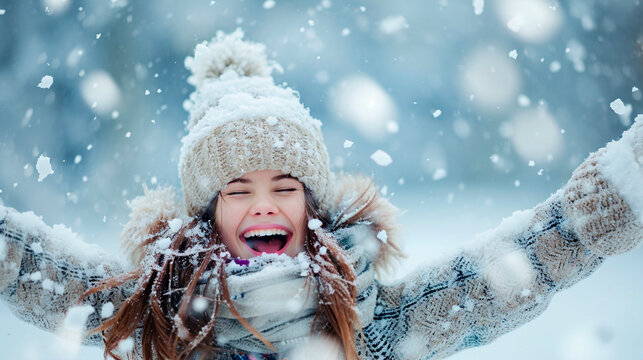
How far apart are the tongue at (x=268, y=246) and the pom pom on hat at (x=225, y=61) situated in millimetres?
850

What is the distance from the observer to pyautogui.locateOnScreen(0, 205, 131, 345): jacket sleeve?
1341mm

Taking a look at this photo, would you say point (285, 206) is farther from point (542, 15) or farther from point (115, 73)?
point (542, 15)

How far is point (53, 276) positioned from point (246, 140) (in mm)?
753

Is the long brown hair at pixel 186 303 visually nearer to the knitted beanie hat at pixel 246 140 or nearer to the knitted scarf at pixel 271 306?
the knitted scarf at pixel 271 306

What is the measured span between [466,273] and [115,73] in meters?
5.60

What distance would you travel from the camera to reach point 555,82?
6980 mm

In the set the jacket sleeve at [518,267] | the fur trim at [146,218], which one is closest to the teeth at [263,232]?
the fur trim at [146,218]

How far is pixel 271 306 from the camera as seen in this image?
1373 mm

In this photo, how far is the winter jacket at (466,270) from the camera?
114 cm

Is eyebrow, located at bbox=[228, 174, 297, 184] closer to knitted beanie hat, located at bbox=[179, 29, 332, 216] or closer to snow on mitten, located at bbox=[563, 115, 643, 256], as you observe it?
knitted beanie hat, located at bbox=[179, 29, 332, 216]

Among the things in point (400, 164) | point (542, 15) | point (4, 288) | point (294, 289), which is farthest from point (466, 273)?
point (542, 15)

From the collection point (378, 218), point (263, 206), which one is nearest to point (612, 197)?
point (378, 218)

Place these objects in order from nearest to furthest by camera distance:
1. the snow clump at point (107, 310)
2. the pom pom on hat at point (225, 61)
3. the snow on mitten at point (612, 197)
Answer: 1. the snow on mitten at point (612, 197)
2. the snow clump at point (107, 310)
3. the pom pom on hat at point (225, 61)

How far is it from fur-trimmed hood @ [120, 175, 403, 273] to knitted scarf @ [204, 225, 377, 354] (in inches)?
13.1
